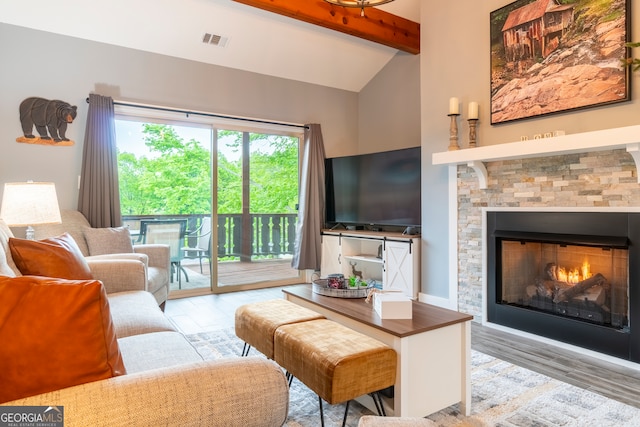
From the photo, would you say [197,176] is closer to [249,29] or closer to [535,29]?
[249,29]

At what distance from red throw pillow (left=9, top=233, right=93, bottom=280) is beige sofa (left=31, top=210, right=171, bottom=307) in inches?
15.4

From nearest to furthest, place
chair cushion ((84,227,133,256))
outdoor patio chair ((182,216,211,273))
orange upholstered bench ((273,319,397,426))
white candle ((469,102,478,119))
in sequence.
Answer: orange upholstered bench ((273,319,397,426)) < white candle ((469,102,478,119)) < chair cushion ((84,227,133,256)) < outdoor patio chair ((182,216,211,273))

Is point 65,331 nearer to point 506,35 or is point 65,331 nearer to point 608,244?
point 608,244

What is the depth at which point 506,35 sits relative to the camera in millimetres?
3135

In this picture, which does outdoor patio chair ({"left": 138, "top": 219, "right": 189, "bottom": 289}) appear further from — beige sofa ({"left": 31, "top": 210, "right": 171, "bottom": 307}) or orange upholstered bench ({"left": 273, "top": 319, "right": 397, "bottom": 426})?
orange upholstered bench ({"left": 273, "top": 319, "right": 397, "bottom": 426})

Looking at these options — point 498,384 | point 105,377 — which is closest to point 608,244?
point 498,384

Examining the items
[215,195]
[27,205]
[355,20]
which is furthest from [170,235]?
[355,20]

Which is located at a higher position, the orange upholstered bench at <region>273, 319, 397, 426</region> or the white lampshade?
the white lampshade

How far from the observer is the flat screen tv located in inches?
164

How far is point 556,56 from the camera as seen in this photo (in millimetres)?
2814

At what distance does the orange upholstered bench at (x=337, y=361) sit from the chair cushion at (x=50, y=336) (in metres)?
0.89

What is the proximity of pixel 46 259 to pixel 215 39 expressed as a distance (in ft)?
9.96

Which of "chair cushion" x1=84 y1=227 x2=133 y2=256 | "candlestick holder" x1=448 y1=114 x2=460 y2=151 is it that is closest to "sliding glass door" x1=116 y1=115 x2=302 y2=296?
"chair cushion" x1=84 y1=227 x2=133 y2=256

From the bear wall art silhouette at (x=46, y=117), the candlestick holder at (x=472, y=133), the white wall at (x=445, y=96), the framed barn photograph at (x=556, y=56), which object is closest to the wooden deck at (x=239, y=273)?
the bear wall art silhouette at (x=46, y=117)
